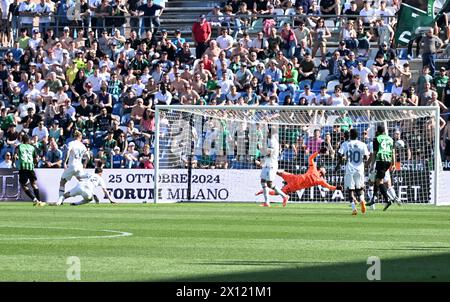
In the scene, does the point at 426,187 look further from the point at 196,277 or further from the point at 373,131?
the point at 196,277

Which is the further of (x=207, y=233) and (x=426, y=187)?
(x=426, y=187)

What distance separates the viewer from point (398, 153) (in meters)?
37.0

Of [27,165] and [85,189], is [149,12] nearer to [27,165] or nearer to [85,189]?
[27,165]

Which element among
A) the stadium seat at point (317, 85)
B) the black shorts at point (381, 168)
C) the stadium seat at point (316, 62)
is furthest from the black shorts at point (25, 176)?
the stadium seat at point (316, 62)

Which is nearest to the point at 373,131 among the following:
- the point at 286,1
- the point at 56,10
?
the point at 286,1

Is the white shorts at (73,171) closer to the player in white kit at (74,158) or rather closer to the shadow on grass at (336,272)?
the player in white kit at (74,158)

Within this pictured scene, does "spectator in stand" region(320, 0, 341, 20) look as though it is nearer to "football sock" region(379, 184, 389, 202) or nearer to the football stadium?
the football stadium

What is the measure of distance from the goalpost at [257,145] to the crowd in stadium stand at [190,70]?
0.43 meters

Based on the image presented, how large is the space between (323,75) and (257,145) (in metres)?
4.51

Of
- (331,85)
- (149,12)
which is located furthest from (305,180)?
(149,12)

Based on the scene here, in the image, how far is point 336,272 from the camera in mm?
14188

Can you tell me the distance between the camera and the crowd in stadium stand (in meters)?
39.4

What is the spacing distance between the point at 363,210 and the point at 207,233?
8.86m

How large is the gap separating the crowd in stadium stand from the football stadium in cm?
6
